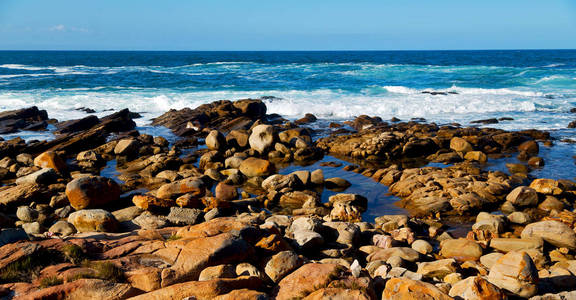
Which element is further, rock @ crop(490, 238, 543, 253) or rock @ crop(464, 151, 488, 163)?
rock @ crop(464, 151, 488, 163)

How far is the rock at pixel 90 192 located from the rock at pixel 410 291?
9.45 meters

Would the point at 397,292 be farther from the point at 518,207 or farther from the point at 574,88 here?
the point at 574,88

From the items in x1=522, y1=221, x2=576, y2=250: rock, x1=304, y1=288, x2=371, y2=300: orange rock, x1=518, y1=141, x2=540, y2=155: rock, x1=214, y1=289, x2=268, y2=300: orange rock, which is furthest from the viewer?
x1=518, y1=141, x2=540, y2=155: rock

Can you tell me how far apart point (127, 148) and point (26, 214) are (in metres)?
7.89

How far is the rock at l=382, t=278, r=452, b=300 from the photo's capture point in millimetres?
5059

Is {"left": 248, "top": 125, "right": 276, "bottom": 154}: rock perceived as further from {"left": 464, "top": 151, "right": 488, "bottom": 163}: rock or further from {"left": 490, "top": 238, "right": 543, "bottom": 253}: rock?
{"left": 490, "top": 238, "right": 543, "bottom": 253}: rock

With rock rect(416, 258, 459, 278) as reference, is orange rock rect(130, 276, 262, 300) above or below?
above

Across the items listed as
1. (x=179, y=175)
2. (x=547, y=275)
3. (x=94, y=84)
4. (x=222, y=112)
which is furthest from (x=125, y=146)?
(x=94, y=84)

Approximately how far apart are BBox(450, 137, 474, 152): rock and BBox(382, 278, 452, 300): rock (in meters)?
14.4

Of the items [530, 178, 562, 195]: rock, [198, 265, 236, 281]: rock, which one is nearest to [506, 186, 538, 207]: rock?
[530, 178, 562, 195]: rock

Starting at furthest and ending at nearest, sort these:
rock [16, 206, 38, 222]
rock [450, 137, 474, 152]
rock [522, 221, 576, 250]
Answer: rock [450, 137, 474, 152] < rock [16, 206, 38, 222] < rock [522, 221, 576, 250]

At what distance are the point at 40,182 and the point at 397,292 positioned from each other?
1282cm

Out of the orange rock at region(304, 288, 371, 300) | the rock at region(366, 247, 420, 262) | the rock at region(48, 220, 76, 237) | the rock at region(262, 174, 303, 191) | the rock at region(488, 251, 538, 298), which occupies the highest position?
the orange rock at region(304, 288, 371, 300)

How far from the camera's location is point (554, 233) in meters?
9.05
